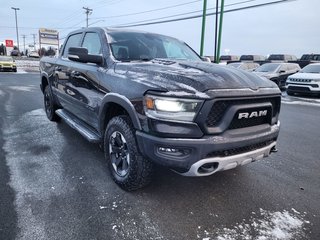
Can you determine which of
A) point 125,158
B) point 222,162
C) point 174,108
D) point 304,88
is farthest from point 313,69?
point 174,108

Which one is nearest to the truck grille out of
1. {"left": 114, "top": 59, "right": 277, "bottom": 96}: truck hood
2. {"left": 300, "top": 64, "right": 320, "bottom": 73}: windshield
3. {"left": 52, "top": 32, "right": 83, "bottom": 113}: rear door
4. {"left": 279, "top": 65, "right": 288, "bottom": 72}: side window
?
{"left": 114, "top": 59, "right": 277, "bottom": 96}: truck hood

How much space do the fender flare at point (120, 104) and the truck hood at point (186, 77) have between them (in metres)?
0.24

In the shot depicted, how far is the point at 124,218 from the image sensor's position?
2.72 m

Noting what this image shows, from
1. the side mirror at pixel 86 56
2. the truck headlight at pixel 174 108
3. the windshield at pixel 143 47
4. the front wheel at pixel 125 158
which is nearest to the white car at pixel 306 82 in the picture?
the windshield at pixel 143 47

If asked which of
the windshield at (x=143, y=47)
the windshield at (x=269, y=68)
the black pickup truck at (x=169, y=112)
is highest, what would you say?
the windshield at (x=143, y=47)

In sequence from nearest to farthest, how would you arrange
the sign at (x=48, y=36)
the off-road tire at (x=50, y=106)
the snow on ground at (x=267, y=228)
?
the snow on ground at (x=267, y=228)
the off-road tire at (x=50, y=106)
the sign at (x=48, y=36)

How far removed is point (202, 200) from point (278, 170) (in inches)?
60.7

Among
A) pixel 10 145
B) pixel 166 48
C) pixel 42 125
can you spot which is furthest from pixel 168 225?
pixel 42 125

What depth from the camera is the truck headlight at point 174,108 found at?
2.53 meters

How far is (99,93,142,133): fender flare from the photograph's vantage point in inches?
109

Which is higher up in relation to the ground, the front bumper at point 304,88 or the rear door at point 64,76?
the rear door at point 64,76

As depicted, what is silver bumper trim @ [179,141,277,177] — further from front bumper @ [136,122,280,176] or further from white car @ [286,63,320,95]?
white car @ [286,63,320,95]

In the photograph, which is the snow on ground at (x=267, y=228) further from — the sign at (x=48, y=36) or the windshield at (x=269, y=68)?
the sign at (x=48, y=36)

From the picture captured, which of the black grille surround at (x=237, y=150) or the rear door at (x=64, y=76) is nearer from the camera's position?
the black grille surround at (x=237, y=150)
